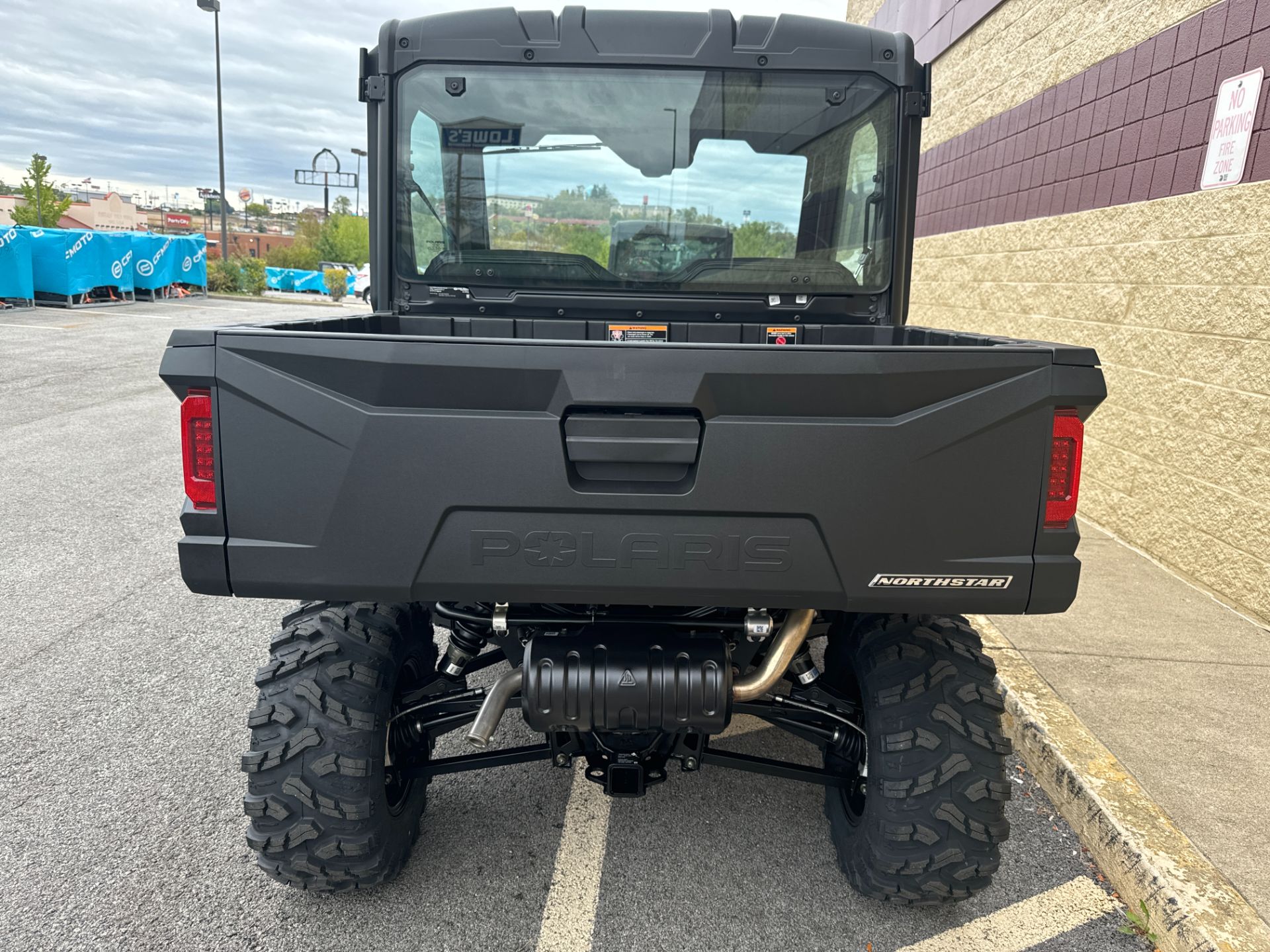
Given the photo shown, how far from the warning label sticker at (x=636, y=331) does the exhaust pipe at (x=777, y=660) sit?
1510 millimetres

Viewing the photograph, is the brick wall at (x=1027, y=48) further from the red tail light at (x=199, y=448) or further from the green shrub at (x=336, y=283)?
the green shrub at (x=336, y=283)

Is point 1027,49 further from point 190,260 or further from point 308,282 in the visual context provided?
point 308,282

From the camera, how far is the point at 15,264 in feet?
70.6

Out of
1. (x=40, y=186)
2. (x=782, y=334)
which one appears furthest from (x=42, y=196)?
(x=782, y=334)

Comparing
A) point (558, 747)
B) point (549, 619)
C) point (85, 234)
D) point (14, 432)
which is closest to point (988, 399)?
point (549, 619)

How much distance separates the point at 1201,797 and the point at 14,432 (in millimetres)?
10469

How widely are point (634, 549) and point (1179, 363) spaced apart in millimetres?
4759

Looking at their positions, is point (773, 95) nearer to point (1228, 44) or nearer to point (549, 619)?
point (549, 619)

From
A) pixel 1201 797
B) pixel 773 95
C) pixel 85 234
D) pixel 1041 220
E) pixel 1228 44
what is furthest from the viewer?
Result: pixel 85 234

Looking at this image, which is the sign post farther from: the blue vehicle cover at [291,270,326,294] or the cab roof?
the blue vehicle cover at [291,270,326,294]

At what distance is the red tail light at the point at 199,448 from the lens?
221 centimetres

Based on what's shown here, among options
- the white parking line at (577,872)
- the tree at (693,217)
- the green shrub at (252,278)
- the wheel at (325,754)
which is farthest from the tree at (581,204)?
the green shrub at (252,278)

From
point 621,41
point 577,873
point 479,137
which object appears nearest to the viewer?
point 577,873

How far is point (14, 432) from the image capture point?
9.35 m
